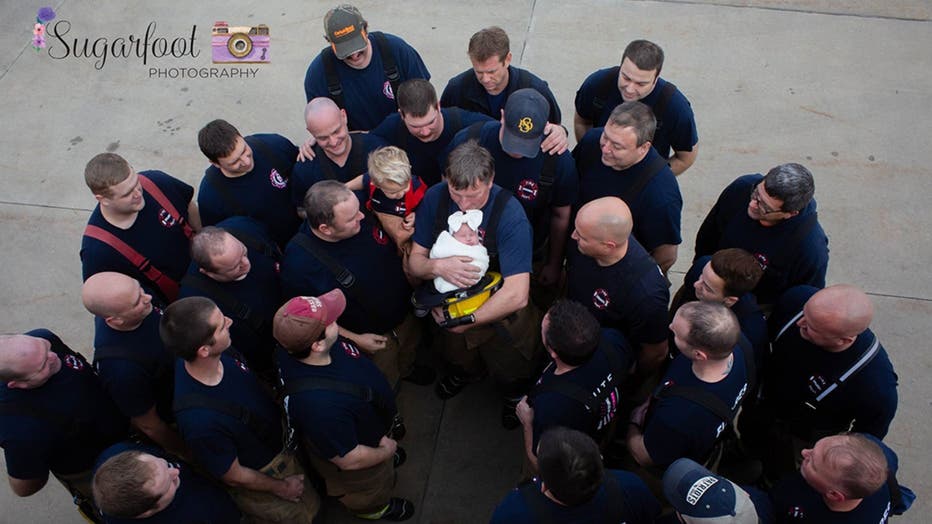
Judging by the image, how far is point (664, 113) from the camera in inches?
160

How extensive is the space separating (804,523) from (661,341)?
1020mm

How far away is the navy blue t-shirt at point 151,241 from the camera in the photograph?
11.7ft

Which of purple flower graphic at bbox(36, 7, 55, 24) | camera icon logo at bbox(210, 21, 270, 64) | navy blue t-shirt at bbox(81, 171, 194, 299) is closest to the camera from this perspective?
navy blue t-shirt at bbox(81, 171, 194, 299)

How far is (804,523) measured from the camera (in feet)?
8.37

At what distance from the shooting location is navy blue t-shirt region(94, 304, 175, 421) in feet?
10.1

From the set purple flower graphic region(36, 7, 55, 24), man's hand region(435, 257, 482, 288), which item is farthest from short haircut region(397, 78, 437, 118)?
purple flower graphic region(36, 7, 55, 24)

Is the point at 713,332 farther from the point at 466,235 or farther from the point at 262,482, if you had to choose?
the point at 262,482

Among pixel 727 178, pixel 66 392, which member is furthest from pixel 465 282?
pixel 727 178

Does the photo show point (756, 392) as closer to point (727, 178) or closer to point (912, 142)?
point (727, 178)

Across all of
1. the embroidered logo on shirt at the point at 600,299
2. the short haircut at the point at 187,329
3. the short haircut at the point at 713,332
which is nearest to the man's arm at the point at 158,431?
the short haircut at the point at 187,329

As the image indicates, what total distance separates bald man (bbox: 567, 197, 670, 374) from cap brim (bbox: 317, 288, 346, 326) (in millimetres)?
1190

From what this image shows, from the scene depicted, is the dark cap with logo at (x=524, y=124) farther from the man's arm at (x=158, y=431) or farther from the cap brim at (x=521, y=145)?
the man's arm at (x=158, y=431)

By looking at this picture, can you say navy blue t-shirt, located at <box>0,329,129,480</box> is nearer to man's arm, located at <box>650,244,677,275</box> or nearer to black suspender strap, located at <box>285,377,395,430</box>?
black suspender strap, located at <box>285,377,395,430</box>

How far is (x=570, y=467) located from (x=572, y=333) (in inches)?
23.8
